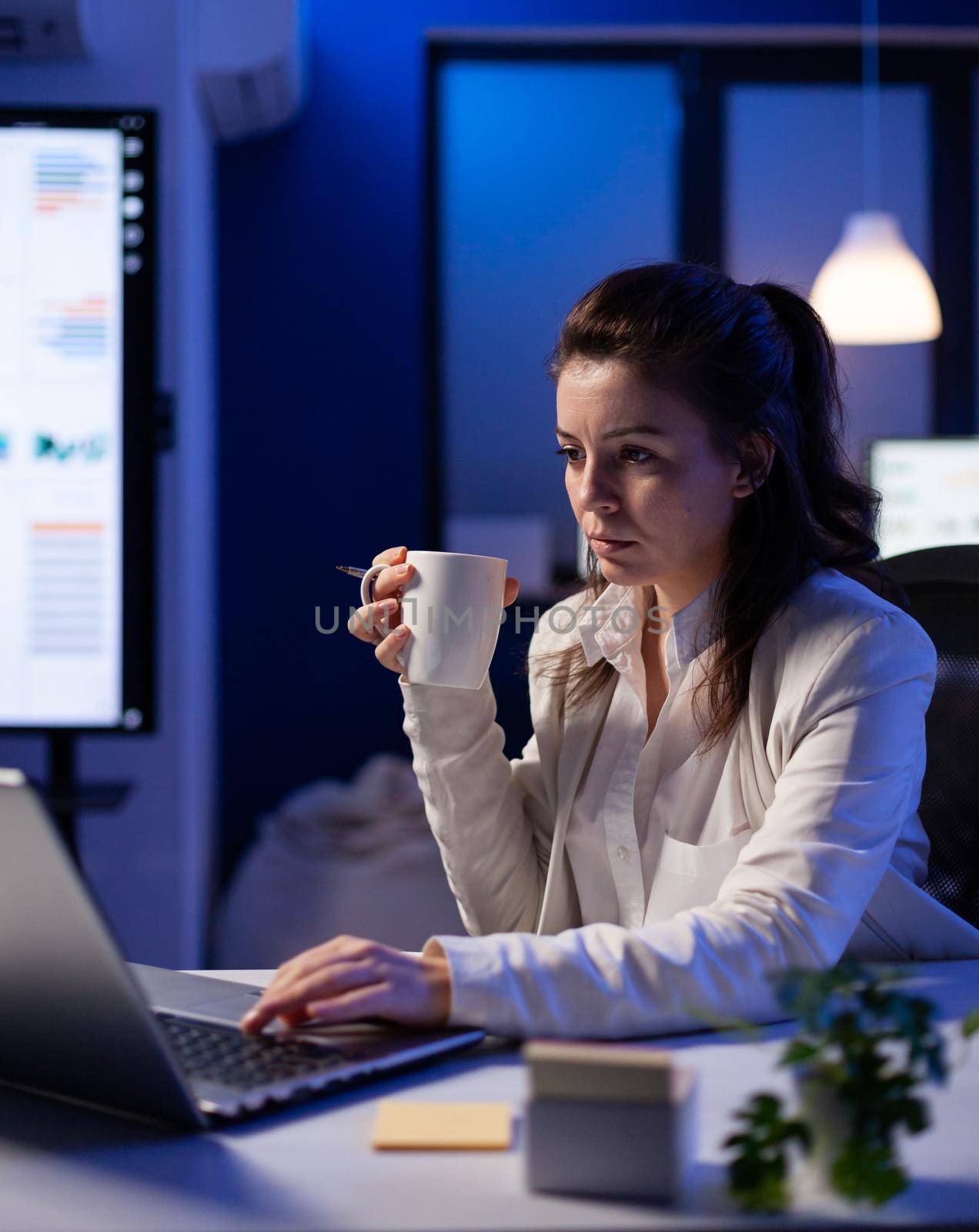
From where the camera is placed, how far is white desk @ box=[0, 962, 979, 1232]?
604mm

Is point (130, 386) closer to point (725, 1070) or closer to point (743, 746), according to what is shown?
point (743, 746)

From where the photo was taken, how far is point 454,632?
1.14 m

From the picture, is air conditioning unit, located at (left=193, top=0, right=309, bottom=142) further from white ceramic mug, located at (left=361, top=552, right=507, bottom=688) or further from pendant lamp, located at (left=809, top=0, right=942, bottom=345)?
white ceramic mug, located at (left=361, top=552, right=507, bottom=688)

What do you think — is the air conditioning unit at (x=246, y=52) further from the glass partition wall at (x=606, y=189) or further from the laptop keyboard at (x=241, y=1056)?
the laptop keyboard at (x=241, y=1056)

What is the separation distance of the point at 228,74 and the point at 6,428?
1140mm

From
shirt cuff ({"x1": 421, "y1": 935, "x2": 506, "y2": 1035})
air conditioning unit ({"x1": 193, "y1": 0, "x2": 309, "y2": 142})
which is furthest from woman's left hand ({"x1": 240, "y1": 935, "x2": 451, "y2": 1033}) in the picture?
air conditioning unit ({"x1": 193, "y1": 0, "x2": 309, "y2": 142})

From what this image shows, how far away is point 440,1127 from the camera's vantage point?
28.0 inches

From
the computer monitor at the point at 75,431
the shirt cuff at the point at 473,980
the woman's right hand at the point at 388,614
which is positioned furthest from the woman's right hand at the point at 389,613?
the computer monitor at the point at 75,431

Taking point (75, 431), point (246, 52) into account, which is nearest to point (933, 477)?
point (246, 52)

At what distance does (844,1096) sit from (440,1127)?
0.76 ft

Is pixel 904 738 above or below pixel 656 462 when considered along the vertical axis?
below

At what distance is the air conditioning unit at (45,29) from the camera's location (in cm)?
235

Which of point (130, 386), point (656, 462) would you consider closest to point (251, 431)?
point (130, 386)

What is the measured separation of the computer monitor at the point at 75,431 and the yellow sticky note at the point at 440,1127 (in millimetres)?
1574
